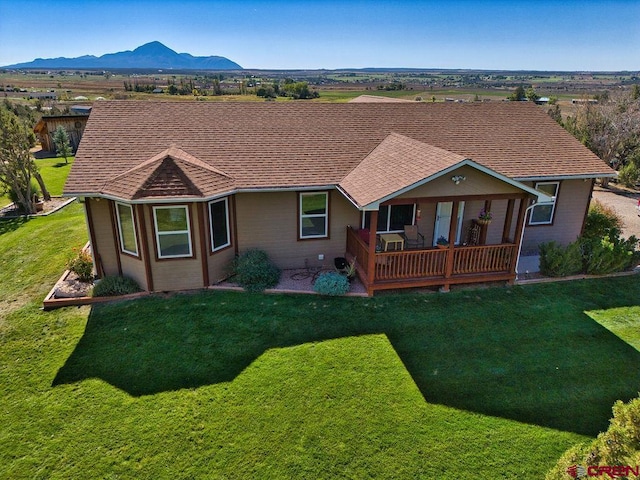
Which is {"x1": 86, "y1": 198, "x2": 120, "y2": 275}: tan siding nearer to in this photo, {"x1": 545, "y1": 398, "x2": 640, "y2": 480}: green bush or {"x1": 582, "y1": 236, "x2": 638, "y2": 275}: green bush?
{"x1": 545, "y1": 398, "x2": 640, "y2": 480}: green bush

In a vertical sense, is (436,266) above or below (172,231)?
below

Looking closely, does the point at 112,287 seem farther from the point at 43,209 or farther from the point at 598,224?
the point at 598,224

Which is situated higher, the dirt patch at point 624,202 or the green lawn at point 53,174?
the dirt patch at point 624,202

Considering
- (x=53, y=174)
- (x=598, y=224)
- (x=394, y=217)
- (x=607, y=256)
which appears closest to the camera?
(x=607, y=256)

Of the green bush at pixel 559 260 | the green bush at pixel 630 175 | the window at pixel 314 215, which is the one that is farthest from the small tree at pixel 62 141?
the green bush at pixel 630 175

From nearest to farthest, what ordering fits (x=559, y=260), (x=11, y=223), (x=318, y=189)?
1. (x=318, y=189)
2. (x=559, y=260)
3. (x=11, y=223)

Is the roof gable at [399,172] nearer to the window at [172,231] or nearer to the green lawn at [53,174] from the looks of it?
the window at [172,231]

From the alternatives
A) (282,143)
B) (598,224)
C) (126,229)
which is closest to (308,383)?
(126,229)
